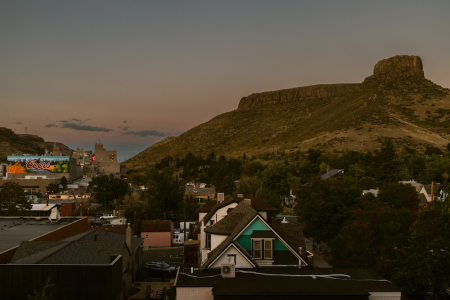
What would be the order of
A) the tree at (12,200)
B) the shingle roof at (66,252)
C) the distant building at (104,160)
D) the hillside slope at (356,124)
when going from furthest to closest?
the distant building at (104,160) < the hillside slope at (356,124) < the tree at (12,200) < the shingle roof at (66,252)

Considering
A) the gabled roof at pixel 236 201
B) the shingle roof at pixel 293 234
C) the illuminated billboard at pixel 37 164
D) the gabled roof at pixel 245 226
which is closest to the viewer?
the gabled roof at pixel 245 226

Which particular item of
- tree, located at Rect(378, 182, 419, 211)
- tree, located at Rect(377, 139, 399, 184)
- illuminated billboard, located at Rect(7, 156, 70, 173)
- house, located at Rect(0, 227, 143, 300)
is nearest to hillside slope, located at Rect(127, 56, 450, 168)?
tree, located at Rect(377, 139, 399, 184)

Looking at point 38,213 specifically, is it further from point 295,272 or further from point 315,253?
point 295,272

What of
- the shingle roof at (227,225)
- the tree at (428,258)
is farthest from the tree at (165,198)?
the tree at (428,258)

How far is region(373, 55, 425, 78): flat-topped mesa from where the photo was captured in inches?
6038

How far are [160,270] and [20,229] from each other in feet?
40.3

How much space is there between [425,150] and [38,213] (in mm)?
87504

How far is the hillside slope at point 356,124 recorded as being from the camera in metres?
108

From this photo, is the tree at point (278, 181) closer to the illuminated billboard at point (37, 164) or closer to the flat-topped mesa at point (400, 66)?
the illuminated billboard at point (37, 164)

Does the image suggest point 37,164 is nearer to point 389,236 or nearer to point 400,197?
point 400,197

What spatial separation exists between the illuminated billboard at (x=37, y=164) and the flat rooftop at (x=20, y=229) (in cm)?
8975

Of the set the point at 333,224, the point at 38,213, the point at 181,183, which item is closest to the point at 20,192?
the point at 38,213

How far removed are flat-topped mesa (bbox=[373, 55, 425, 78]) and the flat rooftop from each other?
148m

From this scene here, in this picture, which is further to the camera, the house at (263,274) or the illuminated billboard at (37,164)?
the illuminated billboard at (37,164)
